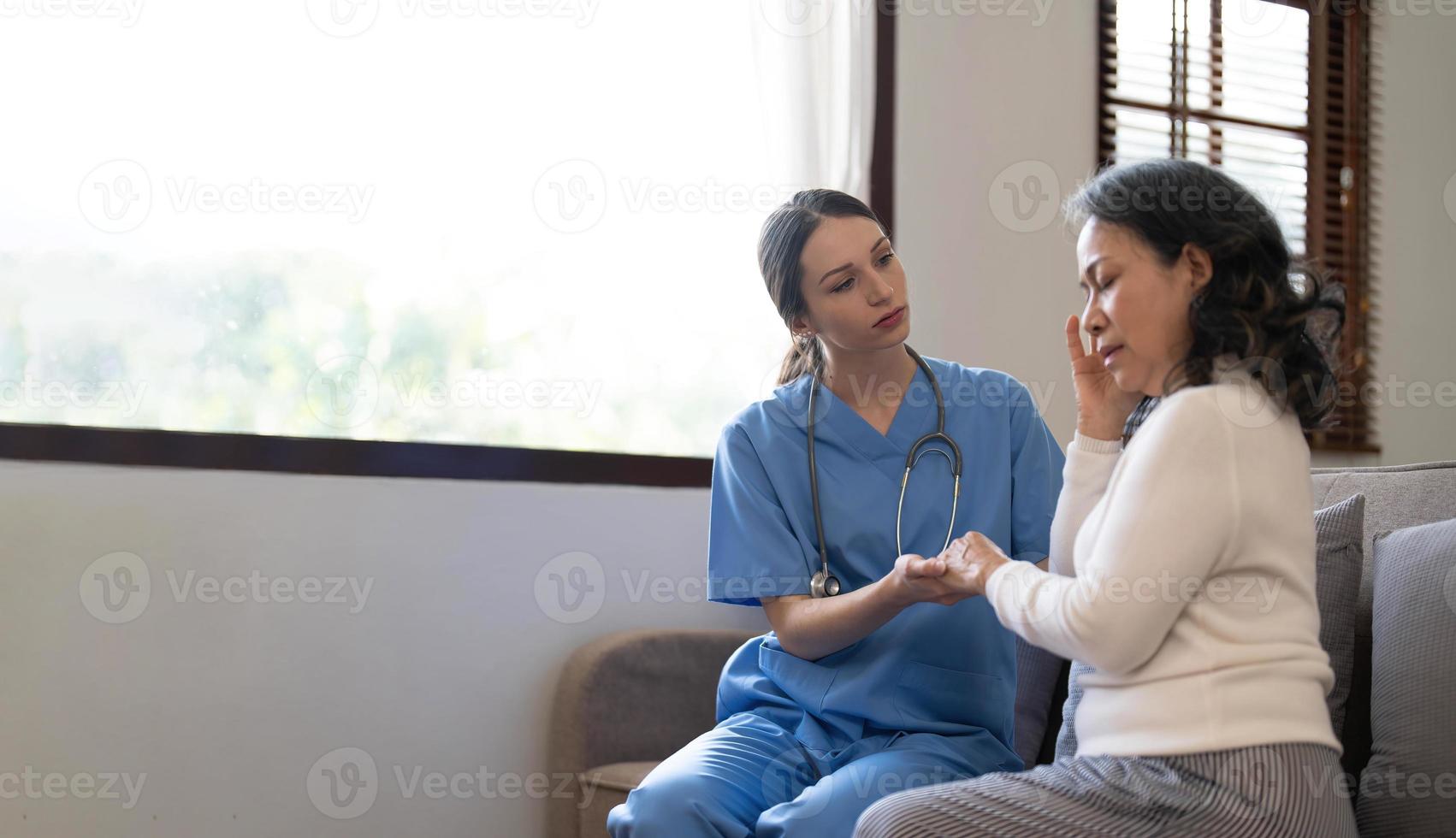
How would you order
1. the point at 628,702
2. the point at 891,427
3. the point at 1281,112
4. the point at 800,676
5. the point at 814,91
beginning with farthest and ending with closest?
the point at 1281,112 → the point at 814,91 → the point at 628,702 → the point at 891,427 → the point at 800,676

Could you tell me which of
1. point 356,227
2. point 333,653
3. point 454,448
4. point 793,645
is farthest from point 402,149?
point 793,645

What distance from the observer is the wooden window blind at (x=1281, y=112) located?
3.14 m

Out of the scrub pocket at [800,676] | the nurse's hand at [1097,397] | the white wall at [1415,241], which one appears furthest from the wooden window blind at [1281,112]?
the scrub pocket at [800,676]

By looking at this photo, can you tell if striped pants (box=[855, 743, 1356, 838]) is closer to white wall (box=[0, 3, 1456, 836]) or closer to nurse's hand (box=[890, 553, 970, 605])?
nurse's hand (box=[890, 553, 970, 605])

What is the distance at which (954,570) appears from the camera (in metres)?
1.35

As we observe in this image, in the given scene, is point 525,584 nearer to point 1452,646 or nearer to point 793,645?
point 793,645

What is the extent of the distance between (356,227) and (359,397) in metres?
0.33

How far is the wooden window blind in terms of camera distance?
3143 millimetres

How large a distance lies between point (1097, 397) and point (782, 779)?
24.4 inches

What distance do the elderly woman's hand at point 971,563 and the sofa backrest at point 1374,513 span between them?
72 centimetres

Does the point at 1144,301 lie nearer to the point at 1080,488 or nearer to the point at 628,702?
the point at 1080,488

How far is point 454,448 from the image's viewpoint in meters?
2.40

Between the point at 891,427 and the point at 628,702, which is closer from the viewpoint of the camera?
the point at 891,427

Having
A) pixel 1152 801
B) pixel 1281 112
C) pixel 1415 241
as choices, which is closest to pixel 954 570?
pixel 1152 801
